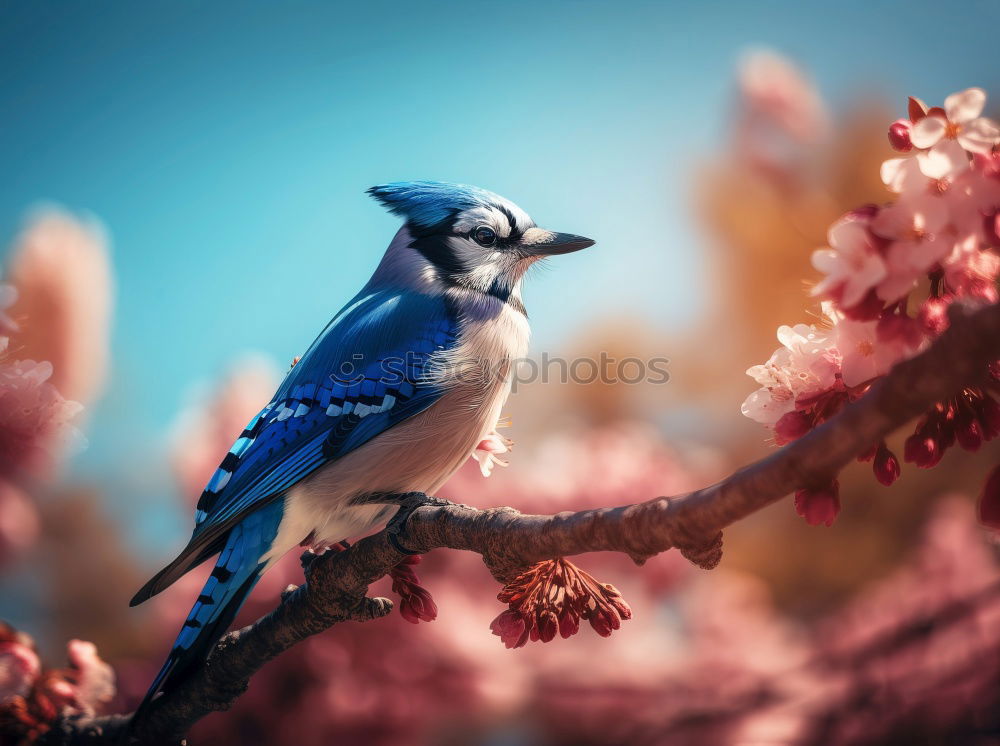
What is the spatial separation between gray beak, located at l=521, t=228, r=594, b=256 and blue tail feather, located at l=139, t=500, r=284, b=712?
25.1 inches

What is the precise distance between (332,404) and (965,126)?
97 cm

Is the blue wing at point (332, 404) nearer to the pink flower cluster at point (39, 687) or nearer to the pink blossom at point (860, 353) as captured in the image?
the pink flower cluster at point (39, 687)

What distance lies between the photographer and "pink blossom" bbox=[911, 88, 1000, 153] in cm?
72

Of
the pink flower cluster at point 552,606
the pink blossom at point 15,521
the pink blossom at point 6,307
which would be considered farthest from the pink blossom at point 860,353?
the pink blossom at point 15,521

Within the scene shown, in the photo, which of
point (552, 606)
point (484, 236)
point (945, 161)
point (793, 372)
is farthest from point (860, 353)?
point (484, 236)

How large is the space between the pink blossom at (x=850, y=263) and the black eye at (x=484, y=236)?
0.78 meters

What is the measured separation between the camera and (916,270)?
2.34 feet

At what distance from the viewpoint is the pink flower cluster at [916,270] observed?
72 cm

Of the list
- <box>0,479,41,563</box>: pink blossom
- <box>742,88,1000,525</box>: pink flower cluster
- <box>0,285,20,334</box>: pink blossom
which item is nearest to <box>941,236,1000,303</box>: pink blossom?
<box>742,88,1000,525</box>: pink flower cluster

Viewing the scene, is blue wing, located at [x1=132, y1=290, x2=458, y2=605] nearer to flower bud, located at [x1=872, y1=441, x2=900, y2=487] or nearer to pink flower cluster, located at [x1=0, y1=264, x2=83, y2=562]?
pink flower cluster, located at [x1=0, y1=264, x2=83, y2=562]

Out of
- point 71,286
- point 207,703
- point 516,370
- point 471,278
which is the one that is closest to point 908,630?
point 516,370

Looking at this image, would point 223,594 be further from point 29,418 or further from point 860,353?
point 860,353

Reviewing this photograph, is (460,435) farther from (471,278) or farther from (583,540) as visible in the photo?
(583,540)

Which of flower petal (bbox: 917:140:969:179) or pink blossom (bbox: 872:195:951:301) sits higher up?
flower petal (bbox: 917:140:969:179)
